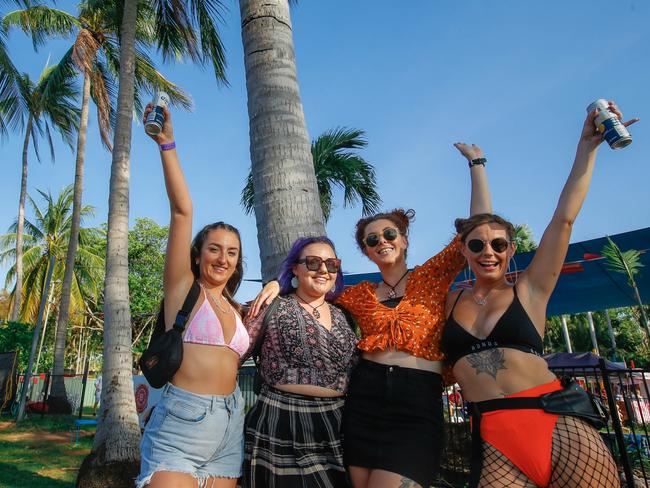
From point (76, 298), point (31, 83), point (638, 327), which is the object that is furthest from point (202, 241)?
point (638, 327)

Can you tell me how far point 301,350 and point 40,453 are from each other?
995cm

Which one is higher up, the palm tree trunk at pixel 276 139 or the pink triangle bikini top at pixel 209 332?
the palm tree trunk at pixel 276 139

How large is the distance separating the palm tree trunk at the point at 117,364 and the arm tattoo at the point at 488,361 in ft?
19.3

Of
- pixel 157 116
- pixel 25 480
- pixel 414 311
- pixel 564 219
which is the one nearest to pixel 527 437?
pixel 414 311

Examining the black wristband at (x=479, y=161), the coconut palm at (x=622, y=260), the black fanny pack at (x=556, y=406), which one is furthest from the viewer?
the coconut palm at (x=622, y=260)

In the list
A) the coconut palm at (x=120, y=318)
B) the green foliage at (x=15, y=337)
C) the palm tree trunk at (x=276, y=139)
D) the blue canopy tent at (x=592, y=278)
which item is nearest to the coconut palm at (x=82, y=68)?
the green foliage at (x=15, y=337)

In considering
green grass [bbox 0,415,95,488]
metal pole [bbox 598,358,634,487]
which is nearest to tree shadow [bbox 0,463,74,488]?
green grass [bbox 0,415,95,488]

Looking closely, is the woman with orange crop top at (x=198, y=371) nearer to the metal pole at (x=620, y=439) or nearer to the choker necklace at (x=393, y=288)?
the choker necklace at (x=393, y=288)

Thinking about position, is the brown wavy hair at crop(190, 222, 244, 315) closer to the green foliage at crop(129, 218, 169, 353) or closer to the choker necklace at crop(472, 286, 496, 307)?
the choker necklace at crop(472, 286, 496, 307)

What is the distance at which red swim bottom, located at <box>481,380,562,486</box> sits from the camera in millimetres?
2150

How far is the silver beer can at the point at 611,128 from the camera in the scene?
2.25m

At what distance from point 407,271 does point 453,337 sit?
0.66 m

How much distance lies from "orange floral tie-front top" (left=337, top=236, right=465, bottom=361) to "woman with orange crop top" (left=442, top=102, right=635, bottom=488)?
0.10m

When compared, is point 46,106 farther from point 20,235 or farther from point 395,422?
point 395,422
